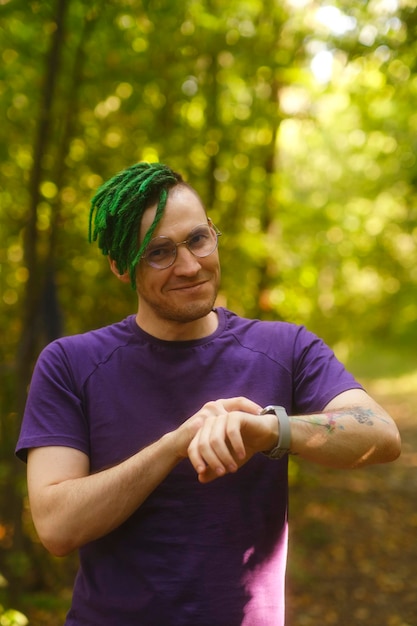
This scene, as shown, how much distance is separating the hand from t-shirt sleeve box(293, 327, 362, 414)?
0.31 meters

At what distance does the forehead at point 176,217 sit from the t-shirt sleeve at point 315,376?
48 centimetres

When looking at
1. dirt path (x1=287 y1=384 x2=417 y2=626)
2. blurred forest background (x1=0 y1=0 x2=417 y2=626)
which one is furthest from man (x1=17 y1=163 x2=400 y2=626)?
dirt path (x1=287 y1=384 x2=417 y2=626)

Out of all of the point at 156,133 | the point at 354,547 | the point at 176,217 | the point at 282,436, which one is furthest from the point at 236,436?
the point at 354,547

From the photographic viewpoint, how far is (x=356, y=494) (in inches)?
340

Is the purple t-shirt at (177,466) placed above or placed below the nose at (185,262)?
below

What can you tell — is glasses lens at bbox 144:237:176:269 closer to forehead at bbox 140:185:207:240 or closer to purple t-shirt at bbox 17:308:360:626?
forehead at bbox 140:185:207:240

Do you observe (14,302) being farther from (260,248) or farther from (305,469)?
(305,469)

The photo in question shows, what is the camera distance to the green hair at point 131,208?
79.4 inches

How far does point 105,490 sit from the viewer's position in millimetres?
1750

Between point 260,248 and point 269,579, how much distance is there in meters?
4.67

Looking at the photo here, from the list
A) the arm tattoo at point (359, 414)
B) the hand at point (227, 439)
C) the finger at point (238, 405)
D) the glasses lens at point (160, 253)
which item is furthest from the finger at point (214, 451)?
the glasses lens at point (160, 253)

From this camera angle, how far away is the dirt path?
19.0 feet

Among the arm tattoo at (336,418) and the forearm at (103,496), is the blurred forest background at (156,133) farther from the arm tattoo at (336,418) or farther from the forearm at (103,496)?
the arm tattoo at (336,418)

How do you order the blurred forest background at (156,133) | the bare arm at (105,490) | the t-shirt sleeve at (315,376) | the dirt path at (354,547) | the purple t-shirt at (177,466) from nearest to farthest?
the bare arm at (105,490) → the purple t-shirt at (177,466) → the t-shirt sleeve at (315,376) → the blurred forest background at (156,133) → the dirt path at (354,547)
